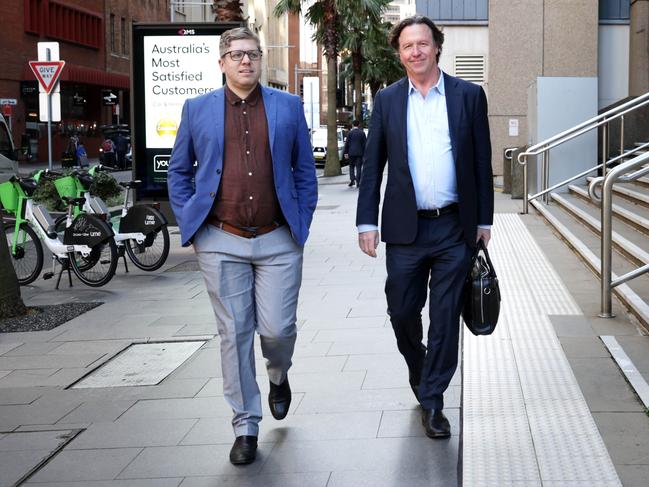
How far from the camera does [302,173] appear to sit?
5.38 meters

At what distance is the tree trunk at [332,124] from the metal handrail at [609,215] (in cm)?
2936

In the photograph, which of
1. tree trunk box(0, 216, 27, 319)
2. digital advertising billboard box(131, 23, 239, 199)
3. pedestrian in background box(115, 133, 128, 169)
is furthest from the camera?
pedestrian in background box(115, 133, 128, 169)

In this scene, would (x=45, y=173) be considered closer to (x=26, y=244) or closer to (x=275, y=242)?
(x=26, y=244)

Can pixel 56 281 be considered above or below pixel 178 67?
below

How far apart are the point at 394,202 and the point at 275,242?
1.86 feet

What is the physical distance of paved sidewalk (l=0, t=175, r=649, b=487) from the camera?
5.02m

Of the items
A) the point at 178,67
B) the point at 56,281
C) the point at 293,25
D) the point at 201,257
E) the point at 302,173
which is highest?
the point at 293,25

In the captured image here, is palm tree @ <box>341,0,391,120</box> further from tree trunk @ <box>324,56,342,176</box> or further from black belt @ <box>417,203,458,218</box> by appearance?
black belt @ <box>417,203,458,218</box>

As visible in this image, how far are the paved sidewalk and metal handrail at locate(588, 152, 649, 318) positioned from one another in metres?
0.23

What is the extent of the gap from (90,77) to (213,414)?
57759mm

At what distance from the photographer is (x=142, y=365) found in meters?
7.52

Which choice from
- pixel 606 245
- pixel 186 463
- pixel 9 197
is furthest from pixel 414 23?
pixel 9 197

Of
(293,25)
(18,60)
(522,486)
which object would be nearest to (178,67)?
(522,486)

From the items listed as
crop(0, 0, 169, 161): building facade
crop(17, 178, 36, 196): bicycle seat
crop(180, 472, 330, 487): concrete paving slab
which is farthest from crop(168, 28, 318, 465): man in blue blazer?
crop(0, 0, 169, 161): building facade
